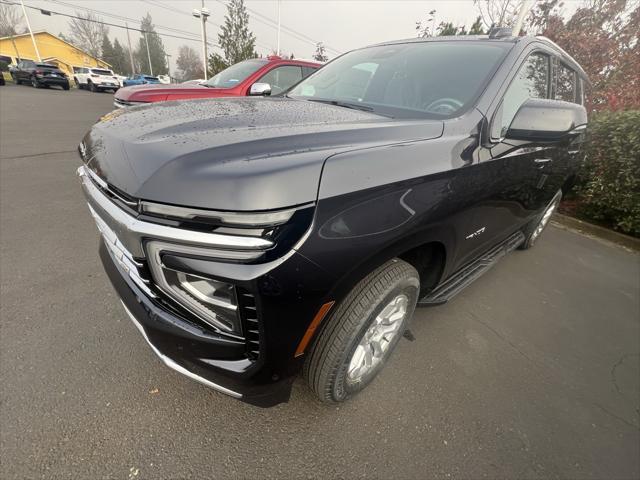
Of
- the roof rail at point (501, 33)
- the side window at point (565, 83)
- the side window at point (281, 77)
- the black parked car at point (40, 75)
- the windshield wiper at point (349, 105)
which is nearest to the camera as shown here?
the windshield wiper at point (349, 105)

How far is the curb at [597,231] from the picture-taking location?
4.54 meters

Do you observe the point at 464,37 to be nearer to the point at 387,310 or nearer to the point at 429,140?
the point at 429,140

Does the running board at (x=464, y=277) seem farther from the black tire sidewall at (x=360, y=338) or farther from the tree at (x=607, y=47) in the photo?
the tree at (x=607, y=47)

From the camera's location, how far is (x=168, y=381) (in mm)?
1759

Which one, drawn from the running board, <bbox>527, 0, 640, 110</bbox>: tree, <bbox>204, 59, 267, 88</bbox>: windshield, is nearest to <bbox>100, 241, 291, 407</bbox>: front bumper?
the running board

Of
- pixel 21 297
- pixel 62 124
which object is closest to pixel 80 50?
pixel 62 124

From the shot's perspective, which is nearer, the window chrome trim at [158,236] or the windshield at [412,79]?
the window chrome trim at [158,236]

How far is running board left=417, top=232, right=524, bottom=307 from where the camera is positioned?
192 cm

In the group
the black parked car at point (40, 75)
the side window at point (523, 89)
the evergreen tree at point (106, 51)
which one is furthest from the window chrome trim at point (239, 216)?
the evergreen tree at point (106, 51)

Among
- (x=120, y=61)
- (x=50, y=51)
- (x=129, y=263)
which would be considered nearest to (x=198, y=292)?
(x=129, y=263)

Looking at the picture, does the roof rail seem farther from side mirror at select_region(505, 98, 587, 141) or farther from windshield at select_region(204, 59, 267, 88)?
windshield at select_region(204, 59, 267, 88)

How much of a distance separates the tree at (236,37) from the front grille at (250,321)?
840 inches

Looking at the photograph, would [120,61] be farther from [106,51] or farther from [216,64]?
[216,64]

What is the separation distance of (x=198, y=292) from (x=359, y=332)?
73 cm
